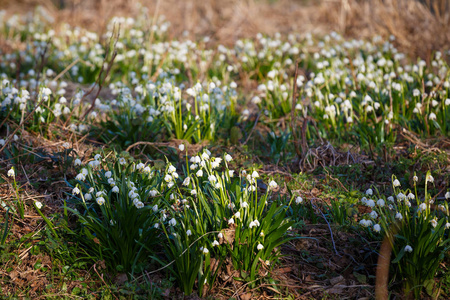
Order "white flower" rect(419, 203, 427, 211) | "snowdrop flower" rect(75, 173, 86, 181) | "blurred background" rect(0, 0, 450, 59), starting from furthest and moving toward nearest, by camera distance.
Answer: "blurred background" rect(0, 0, 450, 59) → "snowdrop flower" rect(75, 173, 86, 181) → "white flower" rect(419, 203, 427, 211)

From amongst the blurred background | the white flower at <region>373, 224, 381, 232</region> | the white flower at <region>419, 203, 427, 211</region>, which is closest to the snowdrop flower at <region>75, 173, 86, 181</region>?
the white flower at <region>373, 224, 381, 232</region>

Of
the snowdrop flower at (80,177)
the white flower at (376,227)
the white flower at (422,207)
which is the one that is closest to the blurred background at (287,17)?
the snowdrop flower at (80,177)

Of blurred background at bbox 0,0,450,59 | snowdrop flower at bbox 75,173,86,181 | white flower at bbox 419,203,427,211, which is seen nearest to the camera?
white flower at bbox 419,203,427,211

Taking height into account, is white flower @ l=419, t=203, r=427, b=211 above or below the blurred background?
below

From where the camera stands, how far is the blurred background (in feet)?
20.7

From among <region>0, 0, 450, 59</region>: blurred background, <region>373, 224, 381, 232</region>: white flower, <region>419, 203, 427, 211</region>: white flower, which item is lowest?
<region>373, 224, 381, 232</region>: white flower

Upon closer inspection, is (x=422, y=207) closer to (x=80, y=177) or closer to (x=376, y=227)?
(x=376, y=227)

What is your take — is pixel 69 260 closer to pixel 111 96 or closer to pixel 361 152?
pixel 361 152

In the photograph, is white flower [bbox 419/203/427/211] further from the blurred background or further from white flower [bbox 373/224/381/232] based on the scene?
the blurred background

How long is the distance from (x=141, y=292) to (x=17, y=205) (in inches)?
46.4

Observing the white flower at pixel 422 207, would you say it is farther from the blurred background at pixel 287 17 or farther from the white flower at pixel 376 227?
the blurred background at pixel 287 17

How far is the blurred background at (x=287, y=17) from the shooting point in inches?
248

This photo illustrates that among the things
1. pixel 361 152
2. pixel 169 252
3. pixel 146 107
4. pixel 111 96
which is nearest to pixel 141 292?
pixel 169 252

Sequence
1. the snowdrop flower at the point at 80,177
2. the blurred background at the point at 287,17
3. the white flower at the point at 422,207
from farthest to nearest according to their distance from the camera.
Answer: the blurred background at the point at 287,17, the snowdrop flower at the point at 80,177, the white flower at the point at 422,207
